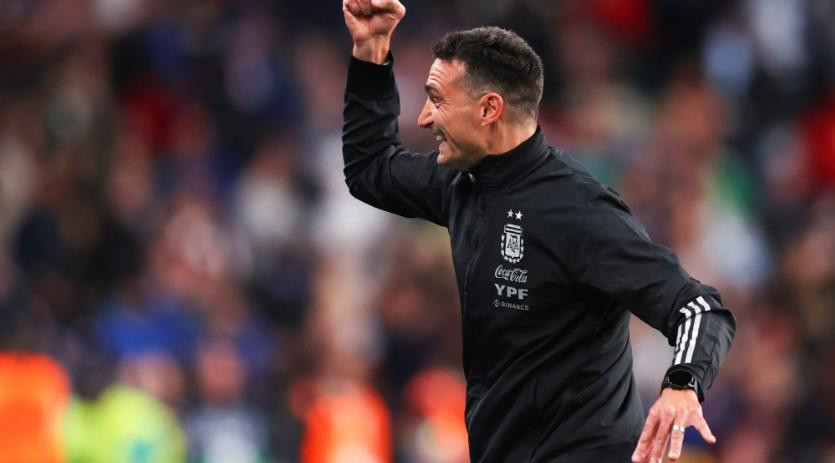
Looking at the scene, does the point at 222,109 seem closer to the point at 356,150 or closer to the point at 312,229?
the point at 312,229

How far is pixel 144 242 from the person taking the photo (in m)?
9.63

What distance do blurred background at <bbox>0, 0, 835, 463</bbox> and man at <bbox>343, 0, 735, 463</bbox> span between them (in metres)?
4.11

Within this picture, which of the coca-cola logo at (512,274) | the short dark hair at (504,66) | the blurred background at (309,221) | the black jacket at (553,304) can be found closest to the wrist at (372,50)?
the short dark hair at (504,66)

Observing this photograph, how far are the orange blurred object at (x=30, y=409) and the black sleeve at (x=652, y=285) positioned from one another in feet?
14.8

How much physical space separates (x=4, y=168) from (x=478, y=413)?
5.83 m

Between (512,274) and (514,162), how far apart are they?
1.08ft

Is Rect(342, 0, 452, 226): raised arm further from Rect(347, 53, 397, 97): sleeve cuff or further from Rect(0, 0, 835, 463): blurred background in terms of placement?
Rect(0, 0, 835, 463): blurred background

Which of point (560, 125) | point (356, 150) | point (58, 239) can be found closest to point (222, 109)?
point (58, 239)

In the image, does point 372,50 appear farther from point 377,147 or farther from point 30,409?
point 30,409

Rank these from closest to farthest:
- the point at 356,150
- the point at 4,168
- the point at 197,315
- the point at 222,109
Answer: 1. the point at 356,150
2. the point at 197,315
3. the point at 4,168
4. the point at 222,109

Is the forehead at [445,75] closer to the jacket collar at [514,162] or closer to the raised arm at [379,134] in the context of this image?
the jacket collar at [514,162]

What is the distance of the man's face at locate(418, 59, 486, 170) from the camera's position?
189 inches

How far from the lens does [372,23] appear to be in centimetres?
524

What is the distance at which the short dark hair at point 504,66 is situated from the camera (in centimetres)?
477
